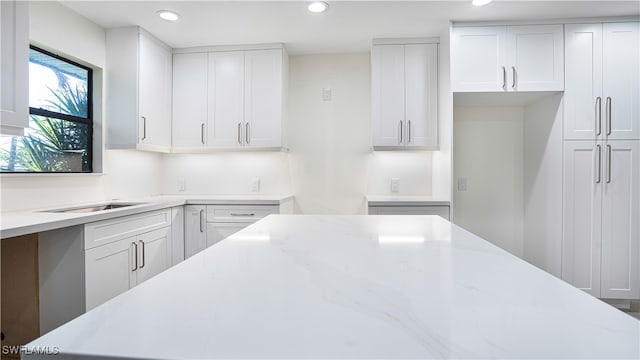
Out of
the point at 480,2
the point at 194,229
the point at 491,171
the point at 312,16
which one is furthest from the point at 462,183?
the point at 194,229

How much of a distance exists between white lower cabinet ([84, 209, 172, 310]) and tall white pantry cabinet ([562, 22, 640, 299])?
3.22 meters

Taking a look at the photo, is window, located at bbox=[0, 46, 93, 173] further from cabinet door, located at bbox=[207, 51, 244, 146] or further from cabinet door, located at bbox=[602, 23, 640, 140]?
cabinet door, located at bbox=[602, 23, 640, 140]

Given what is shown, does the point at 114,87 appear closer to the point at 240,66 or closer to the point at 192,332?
the point at 240,66

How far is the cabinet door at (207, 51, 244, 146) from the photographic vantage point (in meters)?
3.16

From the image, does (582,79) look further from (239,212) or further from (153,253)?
(153,253)

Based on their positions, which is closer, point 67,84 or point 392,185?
point 67,84

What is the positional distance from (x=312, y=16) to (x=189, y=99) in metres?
1.45

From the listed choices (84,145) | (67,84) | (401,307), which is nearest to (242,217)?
(84,145)

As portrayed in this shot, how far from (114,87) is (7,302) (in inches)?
67.8

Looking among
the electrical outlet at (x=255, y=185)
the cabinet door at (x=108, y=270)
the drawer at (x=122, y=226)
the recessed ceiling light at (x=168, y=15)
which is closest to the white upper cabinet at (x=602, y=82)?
the electrical outlet at (x=255, y=185)

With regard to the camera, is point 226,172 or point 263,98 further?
point 226,172

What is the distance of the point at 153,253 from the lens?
2551mm

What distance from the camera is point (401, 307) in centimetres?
53

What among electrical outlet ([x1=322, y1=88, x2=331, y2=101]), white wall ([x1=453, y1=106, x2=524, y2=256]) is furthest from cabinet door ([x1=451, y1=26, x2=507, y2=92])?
electrical outlet ([x1=322, y1=88, x2=331, y2=101])
